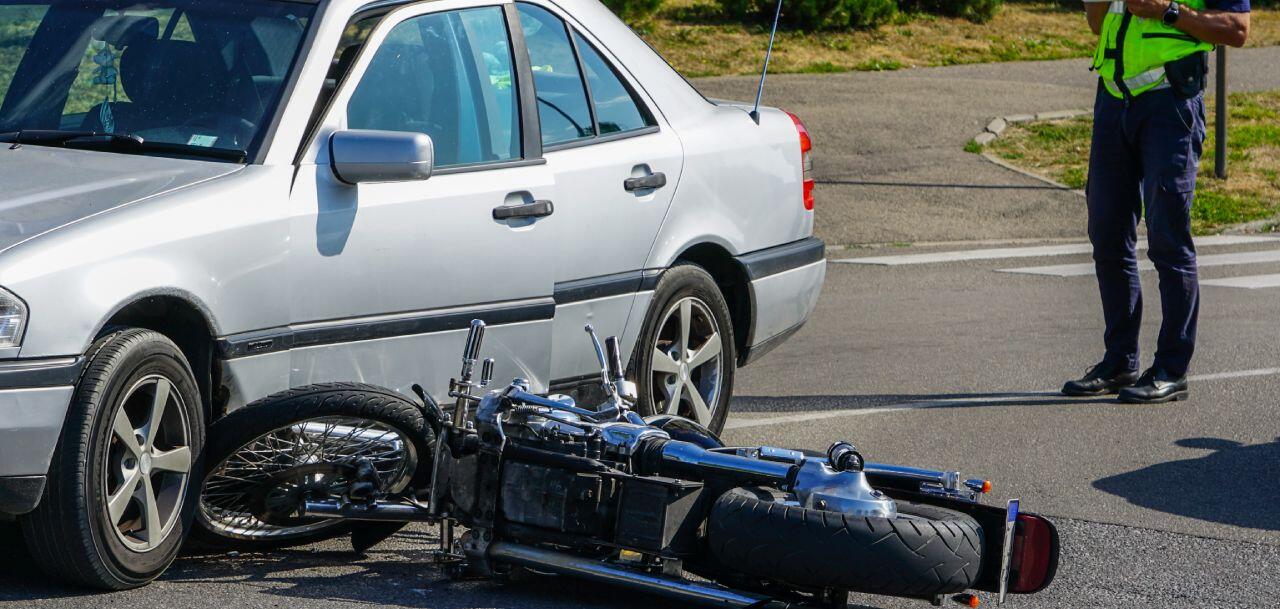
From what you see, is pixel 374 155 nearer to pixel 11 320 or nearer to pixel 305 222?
pixel 305 222

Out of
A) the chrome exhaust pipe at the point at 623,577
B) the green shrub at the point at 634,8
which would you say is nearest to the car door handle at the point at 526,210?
the chrome exhaust pipe at the point at 623,577

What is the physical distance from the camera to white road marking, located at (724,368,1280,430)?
6910 mm

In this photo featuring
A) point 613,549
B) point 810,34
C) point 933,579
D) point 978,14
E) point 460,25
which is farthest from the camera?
point 978,14

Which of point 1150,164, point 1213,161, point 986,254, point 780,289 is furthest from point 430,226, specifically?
point 1213,161

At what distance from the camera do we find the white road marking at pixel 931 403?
6.91 meters

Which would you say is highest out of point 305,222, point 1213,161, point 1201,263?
point 305,222

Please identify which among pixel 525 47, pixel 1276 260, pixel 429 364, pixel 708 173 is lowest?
pixel 1276 260

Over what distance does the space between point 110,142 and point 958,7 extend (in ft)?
68.0

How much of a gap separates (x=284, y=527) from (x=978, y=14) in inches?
832

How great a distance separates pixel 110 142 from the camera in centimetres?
482

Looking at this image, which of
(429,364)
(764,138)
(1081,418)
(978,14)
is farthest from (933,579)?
(978,14)

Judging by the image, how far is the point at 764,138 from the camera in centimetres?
655

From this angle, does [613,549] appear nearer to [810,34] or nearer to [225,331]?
[225,331]

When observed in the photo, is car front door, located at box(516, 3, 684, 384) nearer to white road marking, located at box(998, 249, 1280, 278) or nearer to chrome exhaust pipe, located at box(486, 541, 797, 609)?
chrome exhaust pipe, located at box(486, 541, 797, 609)
